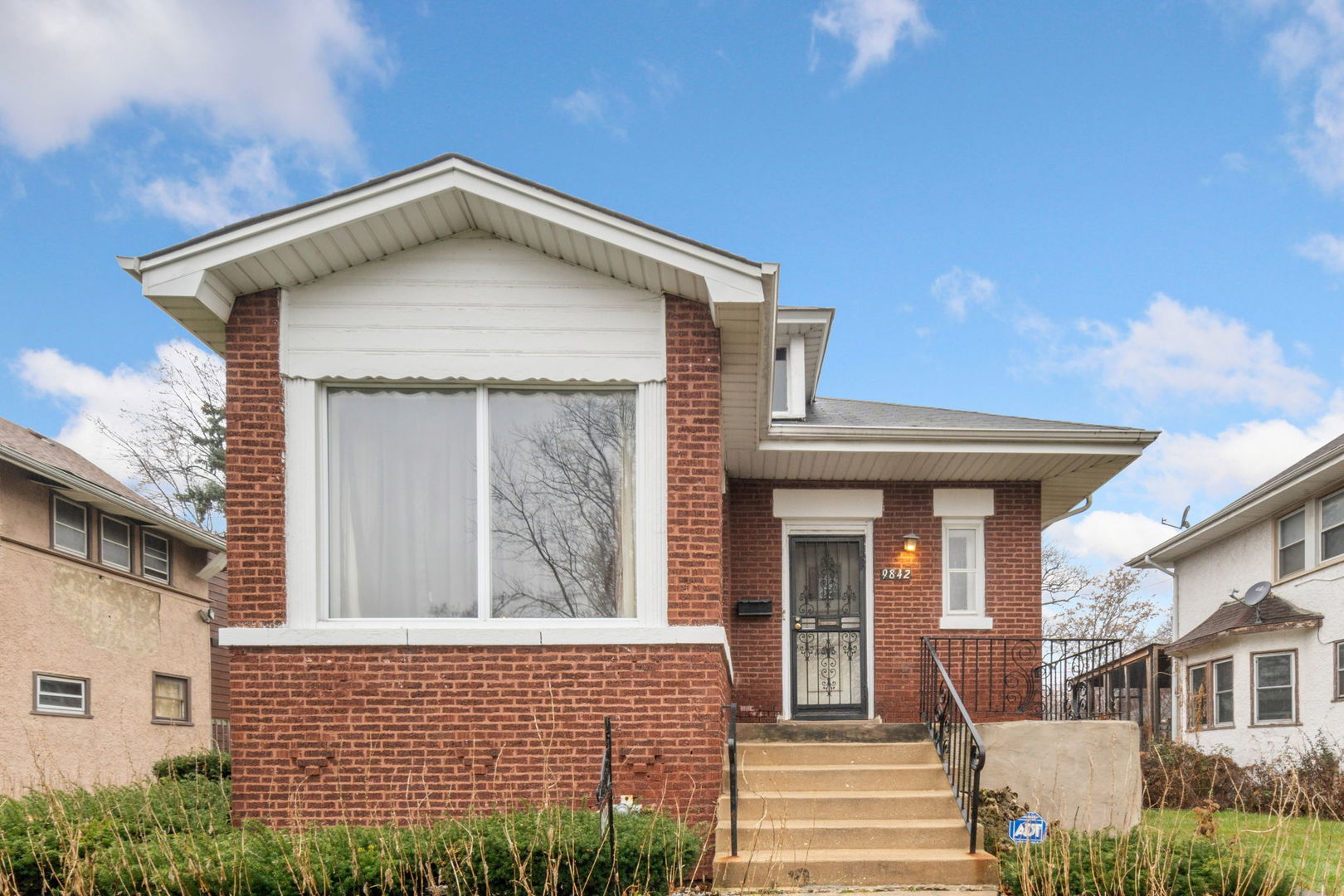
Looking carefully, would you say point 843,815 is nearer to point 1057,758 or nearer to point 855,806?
point 855,806

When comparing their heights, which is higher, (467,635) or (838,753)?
Answer: (467,635)

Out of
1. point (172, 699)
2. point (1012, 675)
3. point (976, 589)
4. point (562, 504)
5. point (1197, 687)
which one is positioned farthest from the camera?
point (1197, 687)

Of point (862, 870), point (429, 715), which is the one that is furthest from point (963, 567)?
point (429, 715)

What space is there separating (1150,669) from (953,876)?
15.3 meters

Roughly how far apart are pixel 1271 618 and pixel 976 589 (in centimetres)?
682

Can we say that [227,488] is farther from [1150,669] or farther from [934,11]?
[1150,669]

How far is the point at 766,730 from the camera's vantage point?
937 centimetres

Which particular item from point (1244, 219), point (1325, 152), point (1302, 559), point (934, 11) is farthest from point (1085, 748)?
point (1325, 152)

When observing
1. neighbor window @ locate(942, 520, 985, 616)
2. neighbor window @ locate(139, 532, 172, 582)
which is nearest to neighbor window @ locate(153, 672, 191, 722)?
neighbor window @ locate(139, 532, 172, 582)

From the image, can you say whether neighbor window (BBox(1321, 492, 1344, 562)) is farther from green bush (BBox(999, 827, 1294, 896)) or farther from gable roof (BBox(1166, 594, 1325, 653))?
green bush (BBox(999, 827, 1294, 896))

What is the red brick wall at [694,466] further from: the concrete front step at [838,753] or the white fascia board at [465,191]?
the concrete front step at [838,753]

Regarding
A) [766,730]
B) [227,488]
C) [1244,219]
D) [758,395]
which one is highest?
[1244,219]

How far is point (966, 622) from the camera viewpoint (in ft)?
39.0

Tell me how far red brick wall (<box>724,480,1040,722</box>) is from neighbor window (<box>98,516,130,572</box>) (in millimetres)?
9118
